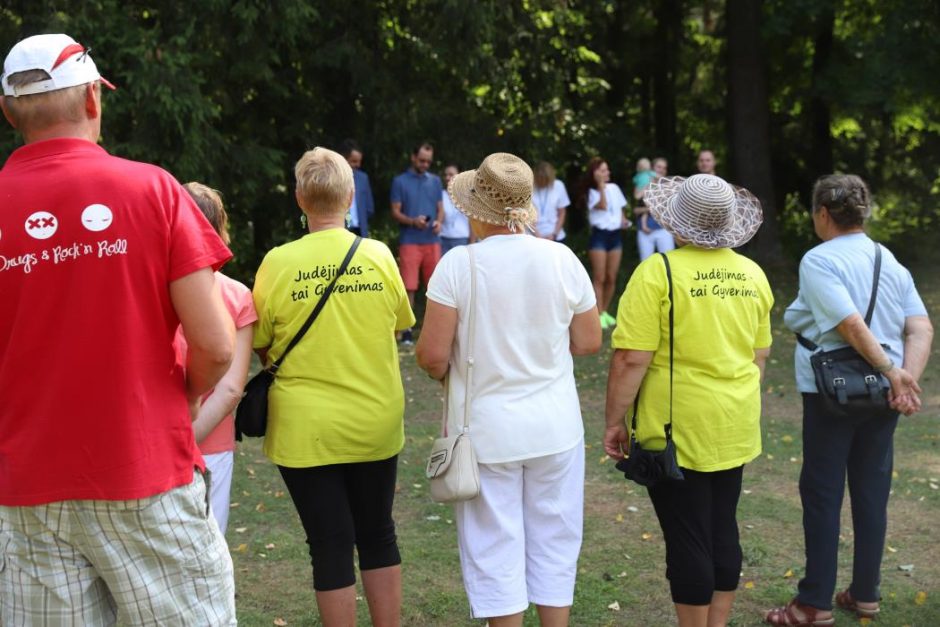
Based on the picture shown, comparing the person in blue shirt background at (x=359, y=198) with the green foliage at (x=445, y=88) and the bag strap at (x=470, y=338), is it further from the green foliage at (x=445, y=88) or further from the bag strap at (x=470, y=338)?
the bag strap at (x=470, y=338)

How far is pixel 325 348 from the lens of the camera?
13.1ft

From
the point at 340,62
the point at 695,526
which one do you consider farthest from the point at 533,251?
the point at 340,62

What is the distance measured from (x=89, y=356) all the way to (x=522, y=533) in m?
1.87

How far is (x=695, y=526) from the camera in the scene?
4.18 metres

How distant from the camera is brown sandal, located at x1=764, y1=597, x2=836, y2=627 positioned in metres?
4.81

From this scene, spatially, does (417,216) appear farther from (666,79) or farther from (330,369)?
(666,79)

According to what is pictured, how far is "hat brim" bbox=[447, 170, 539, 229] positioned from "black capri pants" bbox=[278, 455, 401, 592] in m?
0.93

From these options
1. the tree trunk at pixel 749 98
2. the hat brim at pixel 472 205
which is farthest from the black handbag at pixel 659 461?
the tree trunk at pixel 749 98

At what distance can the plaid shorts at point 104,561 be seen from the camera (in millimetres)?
2721

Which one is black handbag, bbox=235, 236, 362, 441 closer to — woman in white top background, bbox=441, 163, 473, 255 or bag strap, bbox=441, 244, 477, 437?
bag strap, bbox=441, 244, 477, 437

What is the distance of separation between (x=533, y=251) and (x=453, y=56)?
505 inches

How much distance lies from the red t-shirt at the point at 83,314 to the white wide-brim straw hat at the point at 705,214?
6.54ft

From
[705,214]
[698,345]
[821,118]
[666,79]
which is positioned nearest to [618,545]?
[698,345]

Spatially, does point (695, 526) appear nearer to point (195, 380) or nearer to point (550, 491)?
point (550, 491)
